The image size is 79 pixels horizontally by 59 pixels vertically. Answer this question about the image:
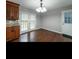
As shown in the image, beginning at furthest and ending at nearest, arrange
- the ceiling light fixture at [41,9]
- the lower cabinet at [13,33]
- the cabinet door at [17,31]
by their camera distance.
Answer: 1. the ceiling light fixture at [41,9]
2. the cabinet door at [17,31]
3. the lower cabinet at [13,33]

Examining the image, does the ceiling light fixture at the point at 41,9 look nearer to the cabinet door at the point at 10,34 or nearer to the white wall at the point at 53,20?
the white wall at the point at 53,20

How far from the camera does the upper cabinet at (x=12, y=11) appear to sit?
3.35 metres

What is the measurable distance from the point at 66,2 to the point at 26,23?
1.63 m

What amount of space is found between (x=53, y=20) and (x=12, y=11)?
58.3 inches

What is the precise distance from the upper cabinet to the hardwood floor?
794 mm

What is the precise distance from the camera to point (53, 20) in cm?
415

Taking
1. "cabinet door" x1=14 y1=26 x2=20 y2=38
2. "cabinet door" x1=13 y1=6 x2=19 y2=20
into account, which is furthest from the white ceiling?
"cabinet door" x1=14 y1=26 x2=20 y2=38

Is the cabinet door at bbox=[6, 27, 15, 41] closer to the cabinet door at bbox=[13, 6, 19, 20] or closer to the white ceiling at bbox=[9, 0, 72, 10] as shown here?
the cabinet door at bbox=[13, 6, 19, 20]

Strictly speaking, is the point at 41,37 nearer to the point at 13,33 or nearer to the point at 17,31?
the point at 17,31

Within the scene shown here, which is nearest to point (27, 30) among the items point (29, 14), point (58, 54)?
point (29, 14)

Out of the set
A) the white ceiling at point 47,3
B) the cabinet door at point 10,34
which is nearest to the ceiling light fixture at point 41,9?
the white ceiling at point 47,3

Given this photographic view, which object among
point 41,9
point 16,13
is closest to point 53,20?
point 41,9

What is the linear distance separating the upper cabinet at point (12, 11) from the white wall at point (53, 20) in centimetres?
97

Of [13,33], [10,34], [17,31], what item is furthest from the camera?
[17,31]
